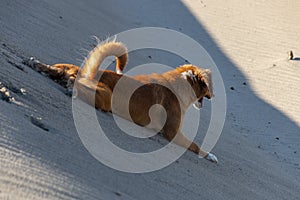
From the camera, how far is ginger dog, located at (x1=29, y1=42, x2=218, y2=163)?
6.14 meters

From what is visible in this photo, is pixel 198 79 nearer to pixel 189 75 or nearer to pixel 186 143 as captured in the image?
pixel 189 75

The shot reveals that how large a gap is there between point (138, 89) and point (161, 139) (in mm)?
605

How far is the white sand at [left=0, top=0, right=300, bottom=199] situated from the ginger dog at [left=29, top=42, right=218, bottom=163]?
0.66 feet

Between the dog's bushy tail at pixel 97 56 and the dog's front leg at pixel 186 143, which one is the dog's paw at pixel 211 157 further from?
the dog's bushy tail at pixel 97 56

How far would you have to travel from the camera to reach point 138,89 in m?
6.37

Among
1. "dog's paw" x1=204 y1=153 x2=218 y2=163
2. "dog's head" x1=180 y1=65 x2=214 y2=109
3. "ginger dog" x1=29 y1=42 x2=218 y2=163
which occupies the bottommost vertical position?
"dog's paw" x1=204 y1=153 x2=218 y2=163

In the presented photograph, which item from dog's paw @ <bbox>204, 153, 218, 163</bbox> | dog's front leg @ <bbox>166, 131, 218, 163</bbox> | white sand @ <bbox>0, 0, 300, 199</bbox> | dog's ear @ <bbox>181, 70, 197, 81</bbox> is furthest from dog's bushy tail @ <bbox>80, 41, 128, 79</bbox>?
dog's paw @ <bbox>204, 153, 218, 163</bbox>

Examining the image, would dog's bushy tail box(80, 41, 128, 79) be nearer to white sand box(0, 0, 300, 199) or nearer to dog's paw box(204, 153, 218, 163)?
white sand box(0, 0, 300, 199)

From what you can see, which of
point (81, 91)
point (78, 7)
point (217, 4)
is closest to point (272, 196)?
point (81, 91)

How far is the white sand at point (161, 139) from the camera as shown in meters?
4.07

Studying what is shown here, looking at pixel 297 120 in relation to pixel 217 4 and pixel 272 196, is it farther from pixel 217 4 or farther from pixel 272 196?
pixel 217 4

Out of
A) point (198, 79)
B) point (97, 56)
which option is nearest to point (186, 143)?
point (198, 79)

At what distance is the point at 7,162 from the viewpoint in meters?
3.76

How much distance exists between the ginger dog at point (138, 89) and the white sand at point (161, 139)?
20 centimetres
